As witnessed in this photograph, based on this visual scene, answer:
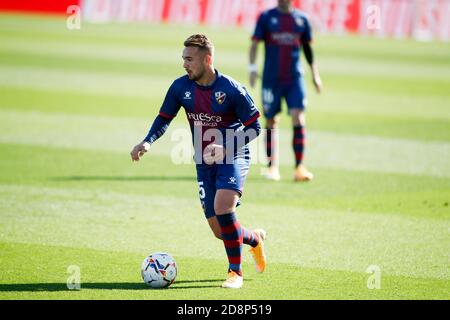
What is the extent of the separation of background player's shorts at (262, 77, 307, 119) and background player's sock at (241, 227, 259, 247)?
5.66 m

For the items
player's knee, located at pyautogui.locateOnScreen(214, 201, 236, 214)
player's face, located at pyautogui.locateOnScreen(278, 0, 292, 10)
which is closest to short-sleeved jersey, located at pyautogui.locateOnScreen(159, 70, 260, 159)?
player's knee, located at pyautogui.locateOnScreen(214, 201, 236, 214)

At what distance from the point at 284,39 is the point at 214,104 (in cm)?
610

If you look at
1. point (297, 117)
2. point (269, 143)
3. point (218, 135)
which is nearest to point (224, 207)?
point (218, 135)

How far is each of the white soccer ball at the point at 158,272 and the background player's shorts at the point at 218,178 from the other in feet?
1.99

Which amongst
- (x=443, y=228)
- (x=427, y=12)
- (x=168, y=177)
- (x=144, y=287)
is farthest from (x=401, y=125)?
(x=427, y=12)

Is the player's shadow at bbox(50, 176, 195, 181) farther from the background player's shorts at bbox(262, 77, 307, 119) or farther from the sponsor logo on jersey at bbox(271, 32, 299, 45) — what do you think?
the sponsor logo on jersey at bbox(271, 32, 299, 45)

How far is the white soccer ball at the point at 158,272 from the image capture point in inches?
303

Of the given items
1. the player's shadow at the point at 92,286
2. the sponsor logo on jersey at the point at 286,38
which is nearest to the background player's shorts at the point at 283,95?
the sponsor logo on jersey at the point at 286,38

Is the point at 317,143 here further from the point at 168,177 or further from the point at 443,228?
the point at 443,228

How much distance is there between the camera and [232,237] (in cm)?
778

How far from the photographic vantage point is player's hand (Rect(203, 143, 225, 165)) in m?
7.68

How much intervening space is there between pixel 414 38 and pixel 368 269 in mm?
33403
